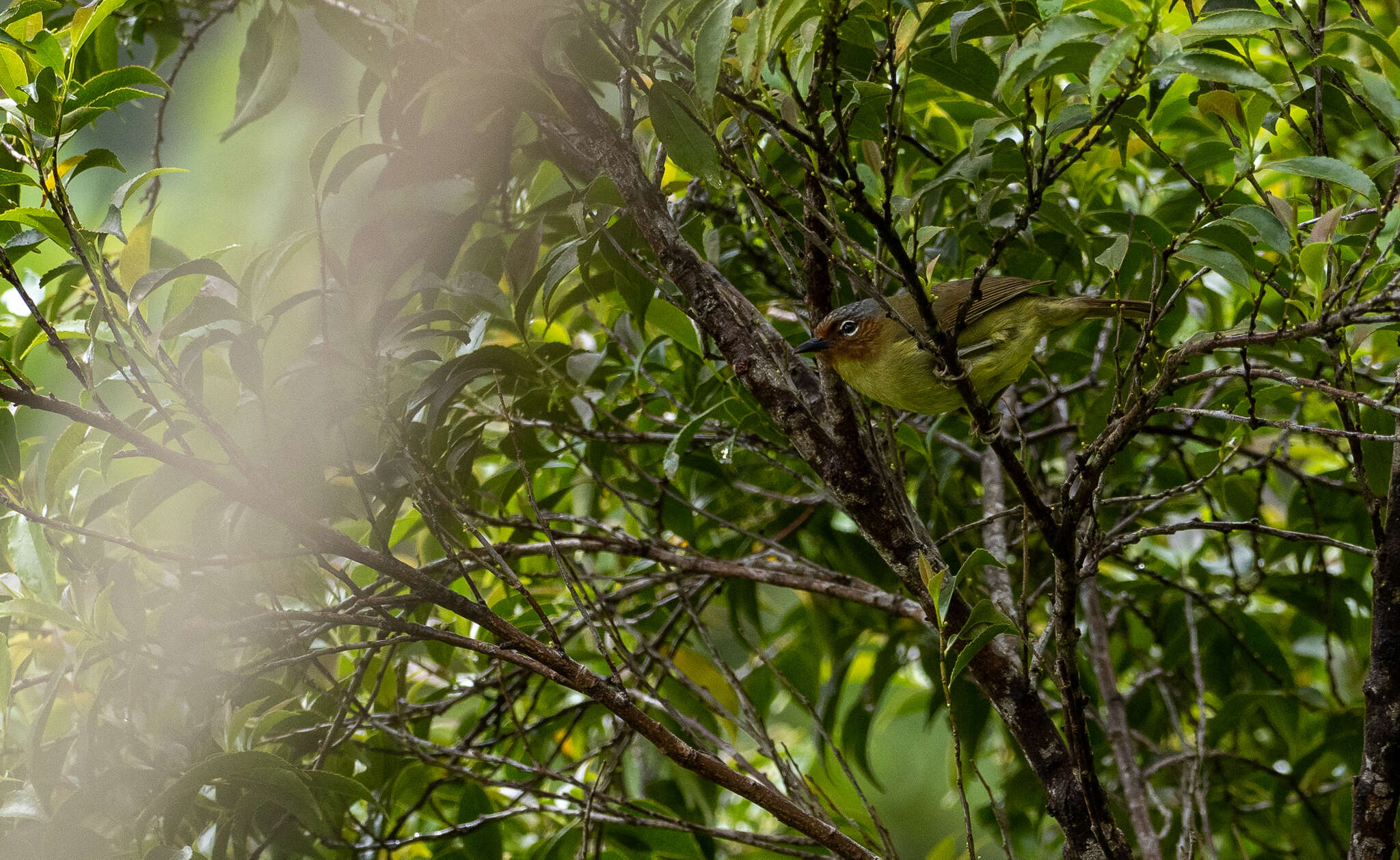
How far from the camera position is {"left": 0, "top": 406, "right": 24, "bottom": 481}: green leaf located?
1.83m

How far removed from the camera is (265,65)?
8.08ft

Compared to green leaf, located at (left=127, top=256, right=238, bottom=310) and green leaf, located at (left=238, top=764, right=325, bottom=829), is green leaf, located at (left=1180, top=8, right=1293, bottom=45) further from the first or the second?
green leaf, located at (left=238, top=764, right=325, bottom=829)

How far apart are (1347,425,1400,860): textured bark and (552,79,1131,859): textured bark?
481 mm

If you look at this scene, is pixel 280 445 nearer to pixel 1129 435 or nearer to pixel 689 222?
pixel 689 222

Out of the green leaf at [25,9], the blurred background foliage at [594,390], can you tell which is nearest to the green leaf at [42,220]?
the blurred background foliage at [594,390]

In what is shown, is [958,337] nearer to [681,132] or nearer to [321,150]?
[681,132]

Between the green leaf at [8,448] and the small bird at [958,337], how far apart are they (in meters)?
1.53

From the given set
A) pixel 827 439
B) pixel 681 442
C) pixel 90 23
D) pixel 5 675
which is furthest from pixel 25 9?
pixel 827 439

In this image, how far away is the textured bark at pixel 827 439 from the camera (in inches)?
74.0

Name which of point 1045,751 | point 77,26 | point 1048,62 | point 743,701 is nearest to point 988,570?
point 1045,751

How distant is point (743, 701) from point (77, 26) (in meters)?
1.87

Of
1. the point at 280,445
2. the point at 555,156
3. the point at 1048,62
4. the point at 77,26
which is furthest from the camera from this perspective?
the point at 555,156

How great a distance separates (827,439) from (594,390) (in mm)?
934

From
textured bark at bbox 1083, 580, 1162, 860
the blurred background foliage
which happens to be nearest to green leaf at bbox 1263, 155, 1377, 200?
the blurred background foliage
